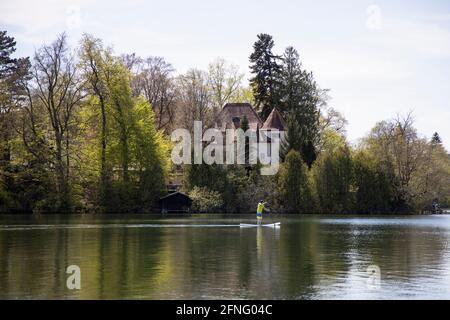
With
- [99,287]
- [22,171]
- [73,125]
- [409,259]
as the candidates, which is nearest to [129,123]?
[73,125]

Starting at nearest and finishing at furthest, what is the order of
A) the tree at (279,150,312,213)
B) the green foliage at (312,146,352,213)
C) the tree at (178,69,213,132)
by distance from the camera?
1. the tree at (279,150,312,213)
2. the green foliage at (312,146,352,213)
3. the tree at (178,69,213,132)

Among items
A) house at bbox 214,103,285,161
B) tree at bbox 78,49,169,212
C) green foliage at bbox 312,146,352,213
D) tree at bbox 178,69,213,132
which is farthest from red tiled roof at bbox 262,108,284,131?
tree at bbox 78,49,169,212

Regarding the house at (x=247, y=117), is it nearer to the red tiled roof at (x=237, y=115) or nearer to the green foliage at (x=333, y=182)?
the red tiled roof at (x=237, y=115)

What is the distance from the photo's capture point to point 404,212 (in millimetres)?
88500

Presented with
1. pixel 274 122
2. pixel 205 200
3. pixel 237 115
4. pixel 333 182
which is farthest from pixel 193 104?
pixel 333 182

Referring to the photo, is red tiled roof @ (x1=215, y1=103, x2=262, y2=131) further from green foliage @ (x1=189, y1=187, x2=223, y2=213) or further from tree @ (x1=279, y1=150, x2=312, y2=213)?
green foliage @ (x1=189, y1=187, x2=223, y2=213)

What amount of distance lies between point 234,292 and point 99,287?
392 cm

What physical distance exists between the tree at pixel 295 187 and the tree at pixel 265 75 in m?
19.7

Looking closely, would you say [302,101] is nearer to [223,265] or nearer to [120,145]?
[120,145]

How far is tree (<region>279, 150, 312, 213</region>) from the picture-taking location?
277 feet

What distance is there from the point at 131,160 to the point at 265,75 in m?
31.6

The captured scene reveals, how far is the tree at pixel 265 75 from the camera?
340 feet

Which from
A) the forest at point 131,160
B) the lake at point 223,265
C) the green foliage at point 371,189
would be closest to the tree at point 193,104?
the forest at point 131,160

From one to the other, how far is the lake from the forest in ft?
119
